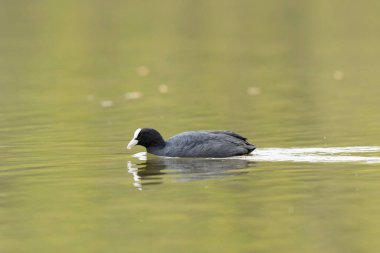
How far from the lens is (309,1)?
64.4 metres

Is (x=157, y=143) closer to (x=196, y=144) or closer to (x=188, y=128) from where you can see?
(x=196, y=144)

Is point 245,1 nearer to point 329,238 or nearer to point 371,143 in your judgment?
point 371,143

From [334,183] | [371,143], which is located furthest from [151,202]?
[371,143]

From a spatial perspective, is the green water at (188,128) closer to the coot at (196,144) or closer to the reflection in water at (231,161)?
the reflection in water at (231,161)

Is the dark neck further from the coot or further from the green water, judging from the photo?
A: the green water

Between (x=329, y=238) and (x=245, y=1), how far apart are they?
55.5 m

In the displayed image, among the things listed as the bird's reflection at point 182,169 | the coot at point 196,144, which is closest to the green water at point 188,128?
the bird's reflection at point 182,169

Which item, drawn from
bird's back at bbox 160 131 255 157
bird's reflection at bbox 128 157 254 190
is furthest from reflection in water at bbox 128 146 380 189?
bird's back at bbox 160 131 255 157

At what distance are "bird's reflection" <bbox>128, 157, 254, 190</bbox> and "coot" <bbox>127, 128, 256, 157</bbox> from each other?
13cm

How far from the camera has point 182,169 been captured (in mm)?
17969

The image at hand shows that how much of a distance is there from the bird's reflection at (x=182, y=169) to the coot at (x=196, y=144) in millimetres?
135

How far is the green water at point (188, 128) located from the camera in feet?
43.4

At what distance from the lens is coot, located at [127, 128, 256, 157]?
61.8 feet

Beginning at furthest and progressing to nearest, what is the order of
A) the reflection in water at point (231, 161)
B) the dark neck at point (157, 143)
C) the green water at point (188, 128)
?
the dark neck at point (157, 143) < the reflection in water at point (231, 161) < the green water at point (188, 128)
